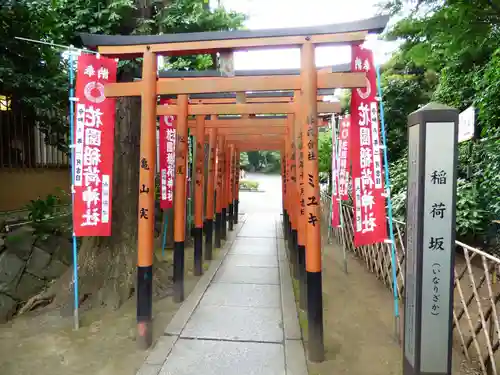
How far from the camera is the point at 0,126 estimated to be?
7.71m

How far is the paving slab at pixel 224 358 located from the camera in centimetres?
404

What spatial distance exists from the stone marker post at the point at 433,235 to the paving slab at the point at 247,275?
473 cm

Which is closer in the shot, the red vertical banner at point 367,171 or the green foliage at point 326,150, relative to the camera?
the red vertical banner at point 367,171

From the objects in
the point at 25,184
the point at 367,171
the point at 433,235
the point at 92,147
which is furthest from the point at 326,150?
the point at 433,235

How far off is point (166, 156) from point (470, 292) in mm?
6888

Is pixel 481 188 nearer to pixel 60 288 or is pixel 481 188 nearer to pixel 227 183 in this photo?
pixel 227 183

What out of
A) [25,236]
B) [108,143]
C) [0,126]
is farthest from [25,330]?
[0,126]

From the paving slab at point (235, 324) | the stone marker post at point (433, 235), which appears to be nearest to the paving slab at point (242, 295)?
the paving slab at point (235, 324)

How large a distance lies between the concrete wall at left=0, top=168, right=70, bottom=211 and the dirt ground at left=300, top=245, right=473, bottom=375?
677 cm

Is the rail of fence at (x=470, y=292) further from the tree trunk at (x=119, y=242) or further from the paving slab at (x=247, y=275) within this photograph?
the tree trunk at (x=119, y=242)

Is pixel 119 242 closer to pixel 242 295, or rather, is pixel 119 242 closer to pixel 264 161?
pixel 242 295

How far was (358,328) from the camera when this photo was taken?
537cm

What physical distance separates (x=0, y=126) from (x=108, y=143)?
431 cm

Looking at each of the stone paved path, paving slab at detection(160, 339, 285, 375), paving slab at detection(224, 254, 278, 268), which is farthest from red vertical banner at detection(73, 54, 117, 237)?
paving slab at detection(224, 254, 278, 268)
